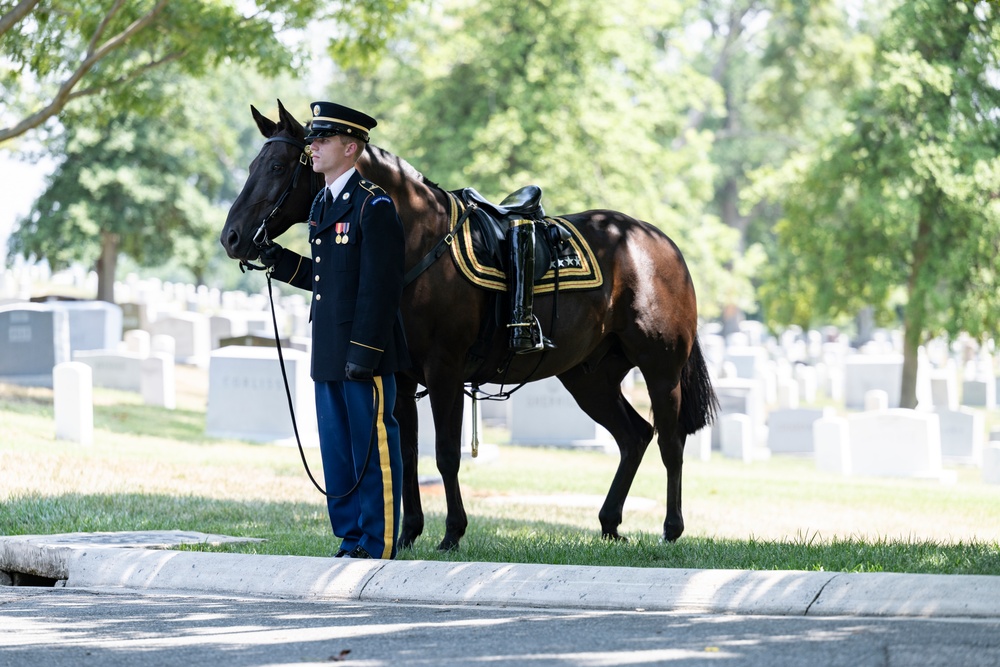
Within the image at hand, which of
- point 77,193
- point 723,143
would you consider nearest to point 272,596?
point 77,193

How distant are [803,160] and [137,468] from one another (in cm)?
2199

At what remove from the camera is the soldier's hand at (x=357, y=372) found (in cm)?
627

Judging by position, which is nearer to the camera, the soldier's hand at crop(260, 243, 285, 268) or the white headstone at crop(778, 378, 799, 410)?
the soldier's hand at crop(260, 243, 285, 268)

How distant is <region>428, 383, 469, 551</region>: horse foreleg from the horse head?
1230 mm

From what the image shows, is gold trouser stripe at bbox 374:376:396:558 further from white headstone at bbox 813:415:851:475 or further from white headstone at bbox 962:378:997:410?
white headstone at bbox 962:378:997:410

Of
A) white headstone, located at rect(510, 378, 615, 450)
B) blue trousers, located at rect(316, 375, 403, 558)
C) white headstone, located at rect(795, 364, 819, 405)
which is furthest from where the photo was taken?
white headstone, located at rect(795, 364, 819, 405)

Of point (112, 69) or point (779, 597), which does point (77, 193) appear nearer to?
point (112, 69)

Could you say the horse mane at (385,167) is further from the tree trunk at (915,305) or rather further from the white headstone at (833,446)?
the tree trunk at (915,305)

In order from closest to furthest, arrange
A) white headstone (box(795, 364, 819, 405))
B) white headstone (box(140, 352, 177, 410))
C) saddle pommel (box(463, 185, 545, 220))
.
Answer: saddle pommel (box(463, 185, 545, 220))
white headstone (box(140, 352, 177, 410))
white headstone (box(795, 364, 819, 405))

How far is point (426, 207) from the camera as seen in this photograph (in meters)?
7.09

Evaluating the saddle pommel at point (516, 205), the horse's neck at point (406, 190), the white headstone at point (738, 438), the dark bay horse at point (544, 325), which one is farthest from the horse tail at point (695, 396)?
the white headstone at point (738, 438)

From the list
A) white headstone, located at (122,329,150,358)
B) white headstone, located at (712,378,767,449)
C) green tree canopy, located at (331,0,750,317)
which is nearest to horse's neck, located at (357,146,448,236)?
white headstone, located at (712,378,767,449)

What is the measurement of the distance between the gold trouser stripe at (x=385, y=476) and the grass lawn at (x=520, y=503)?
1.20 feet

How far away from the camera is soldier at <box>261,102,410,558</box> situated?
630 cm
